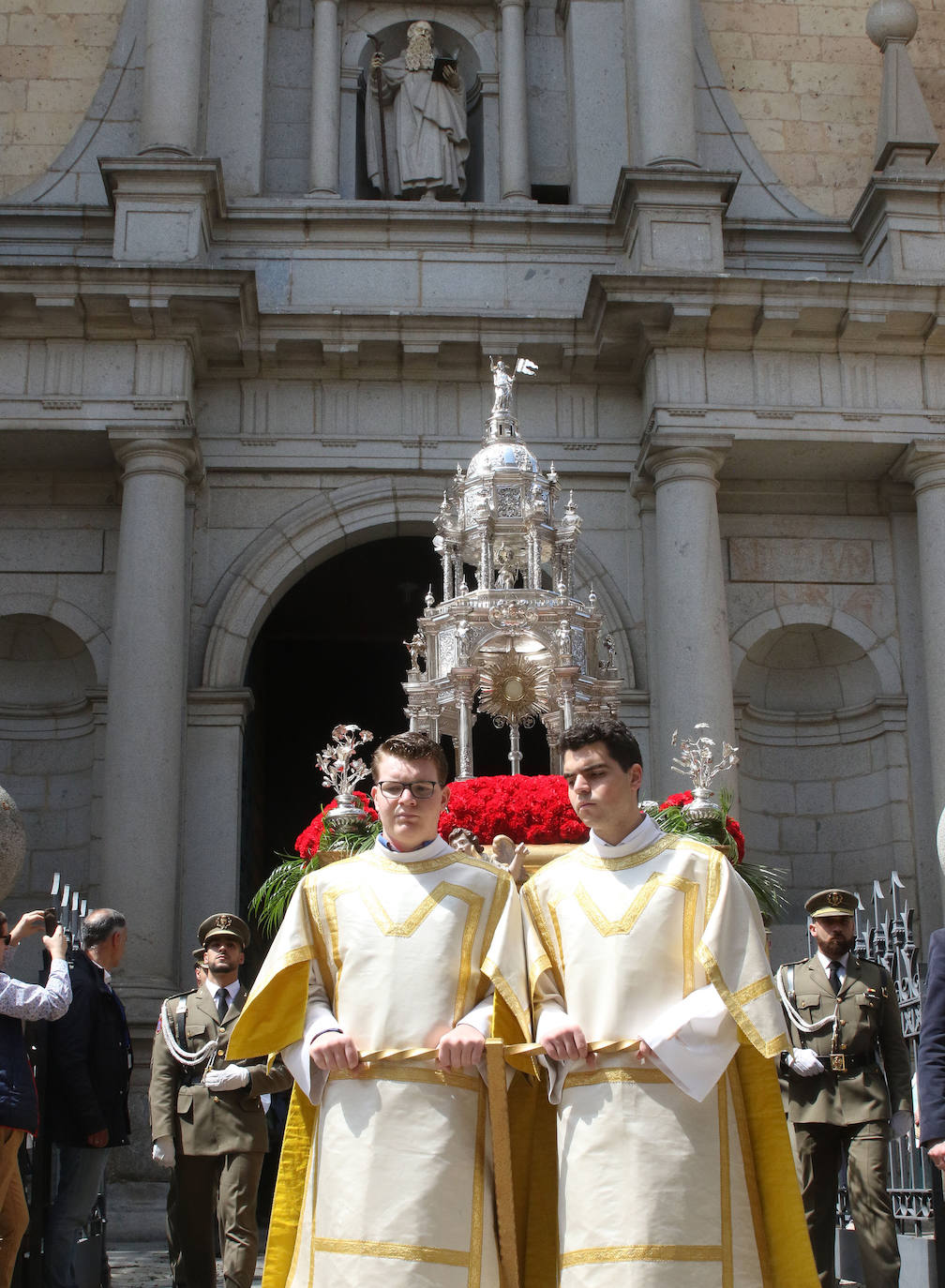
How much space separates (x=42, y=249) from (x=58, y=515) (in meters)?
2.57

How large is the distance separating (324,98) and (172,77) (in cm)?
168

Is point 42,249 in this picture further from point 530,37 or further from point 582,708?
point 582,708

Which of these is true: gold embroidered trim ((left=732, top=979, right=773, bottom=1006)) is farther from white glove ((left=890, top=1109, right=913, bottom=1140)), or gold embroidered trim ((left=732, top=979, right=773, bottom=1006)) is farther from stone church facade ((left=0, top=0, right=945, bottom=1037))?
stone church facade ((left=0, top=0, right=945, bottom=1037))

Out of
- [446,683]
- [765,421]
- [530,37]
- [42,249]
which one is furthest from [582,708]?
[530,37]

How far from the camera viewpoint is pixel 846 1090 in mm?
7371

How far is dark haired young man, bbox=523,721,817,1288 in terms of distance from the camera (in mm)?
4695

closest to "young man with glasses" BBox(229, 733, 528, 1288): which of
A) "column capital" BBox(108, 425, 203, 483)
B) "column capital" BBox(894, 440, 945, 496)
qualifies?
"column capital" BBox(108, 425, 203, 483)

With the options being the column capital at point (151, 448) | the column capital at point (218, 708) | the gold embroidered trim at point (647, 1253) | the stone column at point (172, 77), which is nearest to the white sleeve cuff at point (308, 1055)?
the gold embroidered trim at point (647, 1253)

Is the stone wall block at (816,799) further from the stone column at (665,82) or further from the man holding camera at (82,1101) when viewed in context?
the man holding camera at (82,1101)

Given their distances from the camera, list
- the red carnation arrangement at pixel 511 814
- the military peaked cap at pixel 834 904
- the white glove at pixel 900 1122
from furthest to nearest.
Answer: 1. the red carnation arrangement at pixel 511 814
2. the military peaked cap at pixel 834 904
3. the white glove at pixel 900 1122

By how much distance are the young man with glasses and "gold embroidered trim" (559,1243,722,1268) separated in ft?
0.97

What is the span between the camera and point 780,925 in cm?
1392

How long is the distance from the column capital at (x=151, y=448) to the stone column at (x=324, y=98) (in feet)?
10.6

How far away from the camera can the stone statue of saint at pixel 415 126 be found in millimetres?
15922
